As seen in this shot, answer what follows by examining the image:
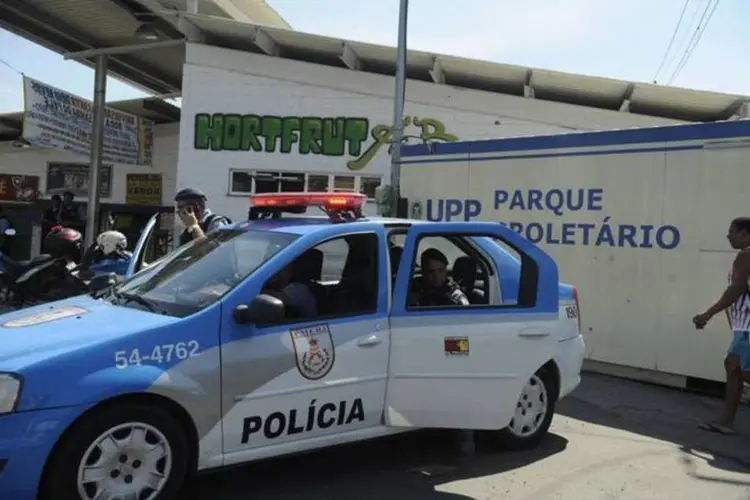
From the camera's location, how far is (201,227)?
20.3ft

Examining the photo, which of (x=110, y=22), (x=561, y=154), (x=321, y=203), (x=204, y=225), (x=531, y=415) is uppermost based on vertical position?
(x=110, y=22)

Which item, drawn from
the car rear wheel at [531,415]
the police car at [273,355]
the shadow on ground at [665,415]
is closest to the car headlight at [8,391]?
the police car at [273,355]

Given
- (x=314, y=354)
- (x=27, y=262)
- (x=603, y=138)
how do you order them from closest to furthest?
(x=314, y=354)
(x=603, y=138)
(x=27, y=262)

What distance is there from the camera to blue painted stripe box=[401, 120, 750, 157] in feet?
23.3

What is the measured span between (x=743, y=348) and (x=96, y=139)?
560 inches

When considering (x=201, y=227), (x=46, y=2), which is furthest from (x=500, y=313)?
(x=46, y=2)

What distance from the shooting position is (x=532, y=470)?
474cm

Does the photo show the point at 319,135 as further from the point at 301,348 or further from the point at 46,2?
the point at 301,348

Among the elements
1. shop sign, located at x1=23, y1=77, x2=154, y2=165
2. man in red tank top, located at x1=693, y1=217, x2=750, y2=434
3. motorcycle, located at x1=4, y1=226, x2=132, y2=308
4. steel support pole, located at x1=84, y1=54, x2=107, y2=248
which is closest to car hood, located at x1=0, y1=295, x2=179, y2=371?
motorcycle, located at x1=4, y1=226, x2=132, y2=308

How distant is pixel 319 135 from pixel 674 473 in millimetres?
10367

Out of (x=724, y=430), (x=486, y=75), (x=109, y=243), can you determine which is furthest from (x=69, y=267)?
(x=486, y=75)

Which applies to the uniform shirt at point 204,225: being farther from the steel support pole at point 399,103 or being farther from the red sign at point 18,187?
the red sign at point 18,187

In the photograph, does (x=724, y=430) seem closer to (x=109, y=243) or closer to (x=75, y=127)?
(x=109, y=243)

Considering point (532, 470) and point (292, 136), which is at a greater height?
point (292, 136)
